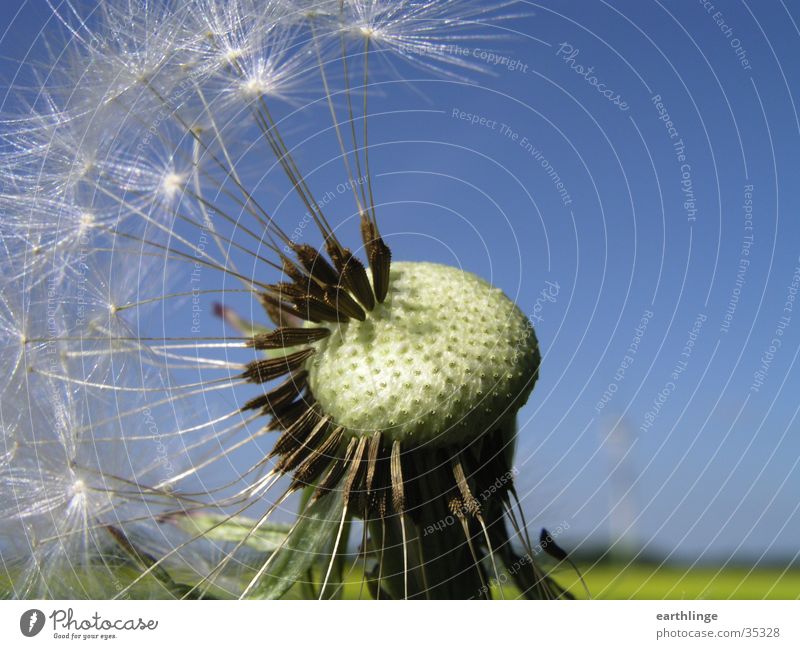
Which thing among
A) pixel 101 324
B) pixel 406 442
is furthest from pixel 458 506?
pixel 101 324

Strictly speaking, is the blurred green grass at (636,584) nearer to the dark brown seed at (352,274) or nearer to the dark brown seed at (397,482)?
the dark brown seed at (397,482)

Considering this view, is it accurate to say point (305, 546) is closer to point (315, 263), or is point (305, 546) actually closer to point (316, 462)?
point (316, 462)

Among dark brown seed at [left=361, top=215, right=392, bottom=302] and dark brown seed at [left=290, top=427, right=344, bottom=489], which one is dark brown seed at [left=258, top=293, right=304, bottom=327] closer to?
dark brown seed at [left=361, top=215, right=392, bottom=302]

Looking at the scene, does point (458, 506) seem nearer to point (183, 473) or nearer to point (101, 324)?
point (183, 473)

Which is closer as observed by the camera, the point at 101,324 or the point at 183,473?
the point at 183,473

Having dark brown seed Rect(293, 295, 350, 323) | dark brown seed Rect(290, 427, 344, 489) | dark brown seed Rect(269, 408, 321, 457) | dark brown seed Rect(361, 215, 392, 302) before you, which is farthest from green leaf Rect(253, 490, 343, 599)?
dark brown seed Rect(361, 215, 392, 302)
